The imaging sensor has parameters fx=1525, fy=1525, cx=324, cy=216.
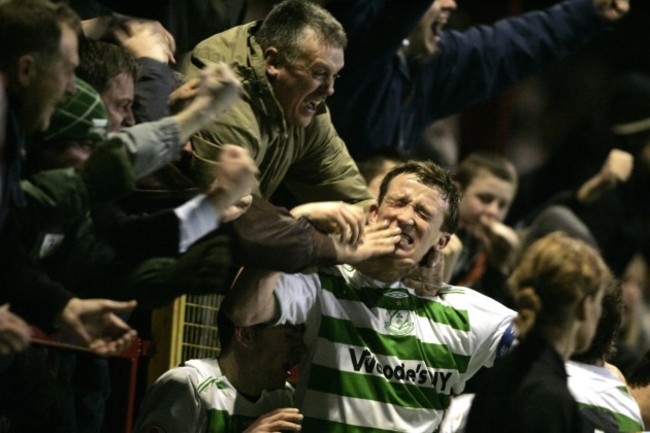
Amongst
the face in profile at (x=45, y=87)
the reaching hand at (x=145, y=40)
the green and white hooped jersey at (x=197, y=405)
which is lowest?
the green and white hooped jersey at (x=197, y=405)

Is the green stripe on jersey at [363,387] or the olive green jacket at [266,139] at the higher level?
the olive green jacket at [266,139]

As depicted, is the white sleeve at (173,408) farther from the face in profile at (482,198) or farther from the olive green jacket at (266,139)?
the face in profile at (482,198)

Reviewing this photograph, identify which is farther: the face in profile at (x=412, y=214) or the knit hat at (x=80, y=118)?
the face in profile at (x=412, y=214)

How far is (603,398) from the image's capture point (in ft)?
12.0

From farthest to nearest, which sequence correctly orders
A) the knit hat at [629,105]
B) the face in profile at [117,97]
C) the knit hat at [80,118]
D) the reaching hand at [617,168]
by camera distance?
1. the knit hat at [629,105]
2. the reaching hand at [617,168]
3. the face in profile at [117,97]
4. the knit hat at [80,118]

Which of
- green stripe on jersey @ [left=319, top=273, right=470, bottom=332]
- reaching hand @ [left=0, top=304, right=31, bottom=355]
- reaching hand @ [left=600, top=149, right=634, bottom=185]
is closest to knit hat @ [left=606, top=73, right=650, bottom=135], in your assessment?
reaching hand @ [left=600, top=149, right=634, bottom=185]

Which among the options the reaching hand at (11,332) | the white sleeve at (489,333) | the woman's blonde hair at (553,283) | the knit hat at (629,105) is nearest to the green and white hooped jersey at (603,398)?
the white sleeve at (489,333)

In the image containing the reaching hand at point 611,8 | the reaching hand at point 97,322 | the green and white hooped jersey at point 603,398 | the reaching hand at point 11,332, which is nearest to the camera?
the reaching hand at point 11,332

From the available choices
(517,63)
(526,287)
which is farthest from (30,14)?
(517,63)

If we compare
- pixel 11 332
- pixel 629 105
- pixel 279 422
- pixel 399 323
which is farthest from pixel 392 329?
pixel 629 105

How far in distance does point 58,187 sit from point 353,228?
2.72 ft

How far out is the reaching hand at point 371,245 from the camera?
3.68 meters

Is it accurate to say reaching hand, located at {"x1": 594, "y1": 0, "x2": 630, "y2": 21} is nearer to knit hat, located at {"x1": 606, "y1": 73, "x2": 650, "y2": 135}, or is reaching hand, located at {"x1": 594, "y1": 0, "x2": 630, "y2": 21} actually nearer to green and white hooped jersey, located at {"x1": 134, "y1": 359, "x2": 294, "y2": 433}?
knit hat, located at {"x1": 606, "y1": 73, "x2": 650, "y2": 135}

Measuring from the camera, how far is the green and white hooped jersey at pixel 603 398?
3602mm
